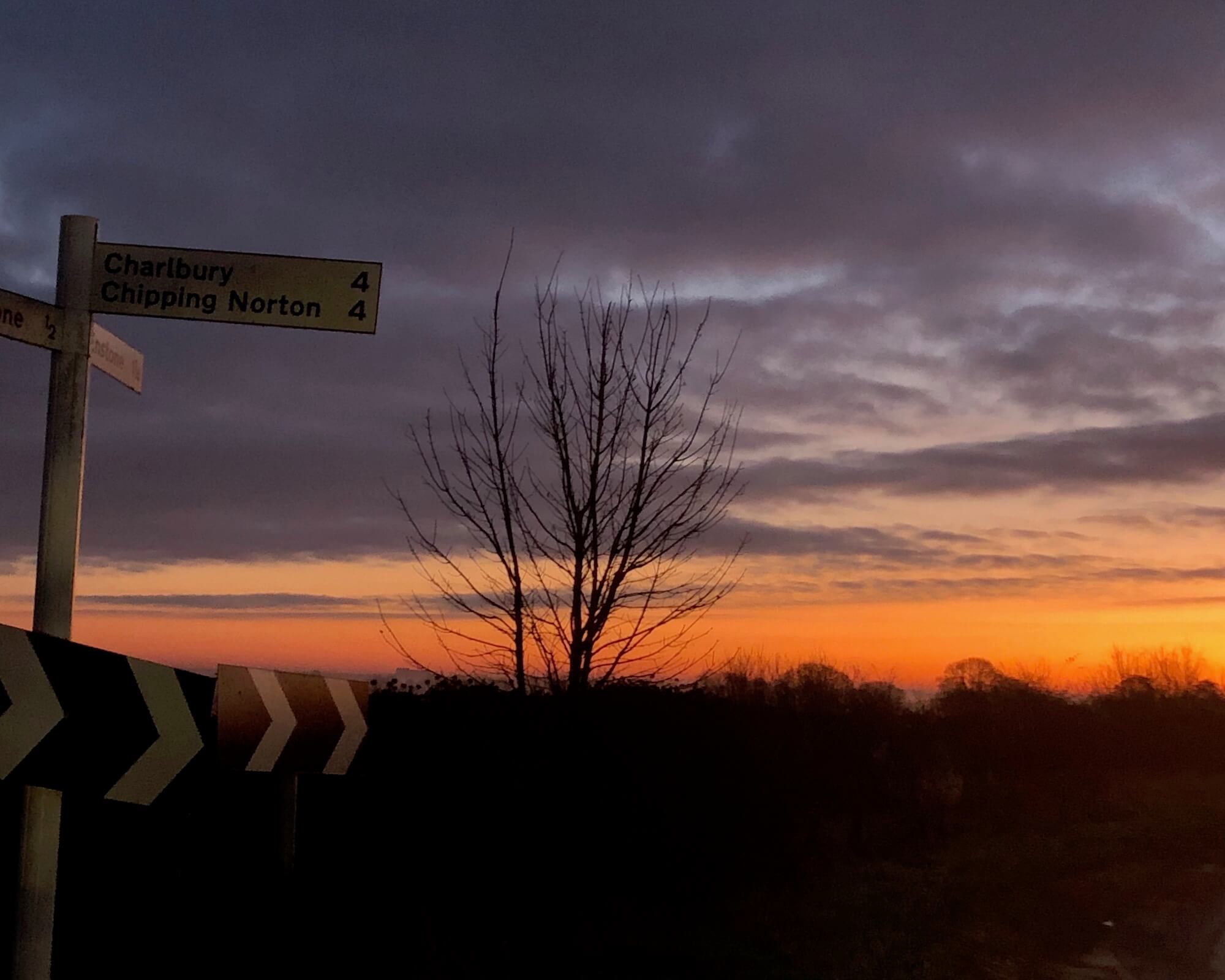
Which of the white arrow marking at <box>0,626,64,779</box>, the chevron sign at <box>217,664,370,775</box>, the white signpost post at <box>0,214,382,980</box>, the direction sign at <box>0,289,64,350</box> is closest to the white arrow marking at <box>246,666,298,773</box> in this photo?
the chevron sign at <box>217,664,370,775</box>

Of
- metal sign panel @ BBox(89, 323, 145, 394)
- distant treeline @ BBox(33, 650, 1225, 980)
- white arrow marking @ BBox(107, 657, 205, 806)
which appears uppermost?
metal sign panel @ BBox(89, 323, 145, 394)

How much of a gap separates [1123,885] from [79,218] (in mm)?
13750

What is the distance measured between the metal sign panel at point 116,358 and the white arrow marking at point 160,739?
1.24 metres

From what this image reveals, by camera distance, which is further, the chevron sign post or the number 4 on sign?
the chevron sign post

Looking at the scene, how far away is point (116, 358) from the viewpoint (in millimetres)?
5086

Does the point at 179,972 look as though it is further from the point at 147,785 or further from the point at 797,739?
the point at 797,739

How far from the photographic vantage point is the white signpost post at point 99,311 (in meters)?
4.64

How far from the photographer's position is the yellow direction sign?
4.98 m

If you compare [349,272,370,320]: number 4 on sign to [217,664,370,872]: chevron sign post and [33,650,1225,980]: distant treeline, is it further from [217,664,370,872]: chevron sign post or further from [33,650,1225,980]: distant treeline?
[33,650,1225,980]: distant treeline

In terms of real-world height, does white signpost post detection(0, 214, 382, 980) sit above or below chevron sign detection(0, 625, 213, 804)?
above

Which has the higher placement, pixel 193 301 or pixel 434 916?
pixel 193 301

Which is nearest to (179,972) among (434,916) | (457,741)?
(434,916)

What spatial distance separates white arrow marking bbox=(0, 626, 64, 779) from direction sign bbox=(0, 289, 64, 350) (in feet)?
3.96

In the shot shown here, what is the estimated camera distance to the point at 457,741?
912 cm
